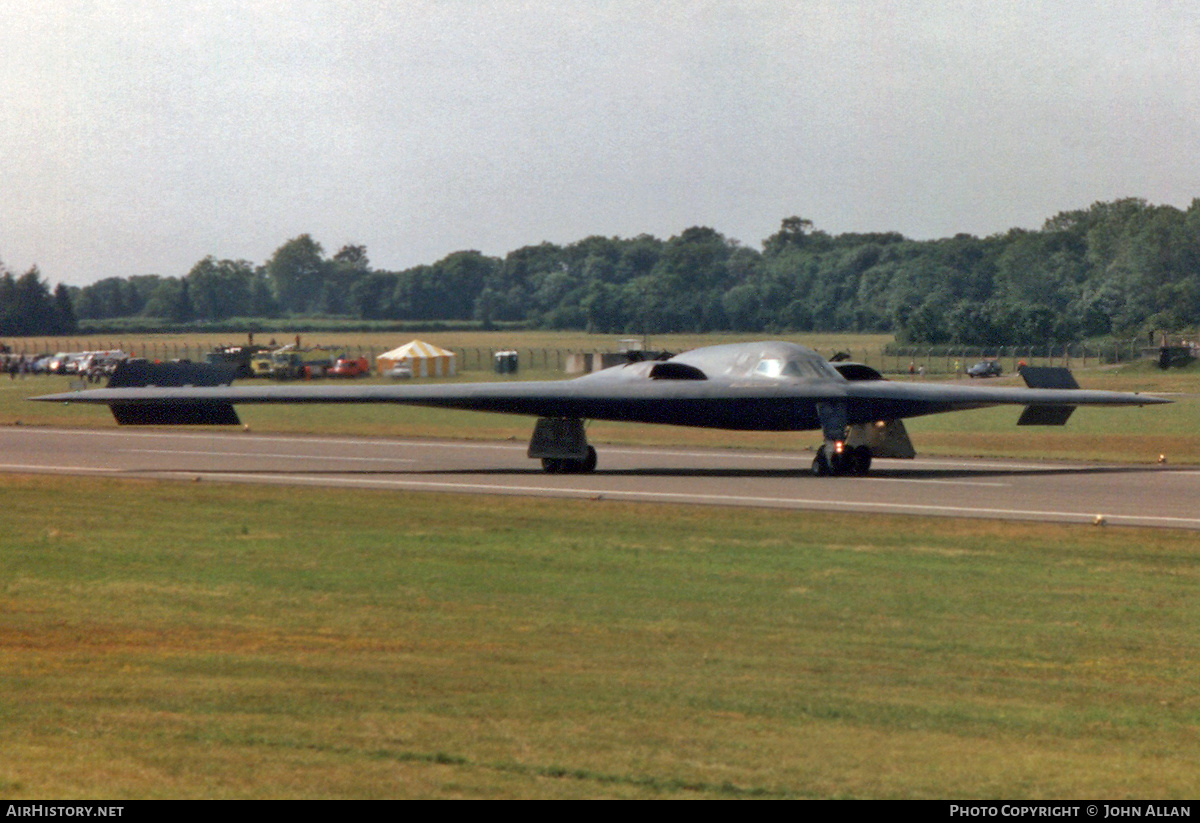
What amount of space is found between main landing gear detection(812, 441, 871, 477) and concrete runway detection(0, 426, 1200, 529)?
353mm

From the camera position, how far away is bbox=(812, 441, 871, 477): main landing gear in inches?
1065

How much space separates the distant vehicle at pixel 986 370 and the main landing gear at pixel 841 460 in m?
62.8

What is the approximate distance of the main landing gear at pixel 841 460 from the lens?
88.8 ft

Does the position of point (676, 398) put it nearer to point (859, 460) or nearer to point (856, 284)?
point (859, 460)

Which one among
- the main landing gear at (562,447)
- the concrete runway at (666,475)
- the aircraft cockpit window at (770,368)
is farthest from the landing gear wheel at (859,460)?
the main landing gear at (562,447)

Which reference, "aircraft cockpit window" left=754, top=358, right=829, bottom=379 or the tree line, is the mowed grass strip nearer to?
"aircraft cockpit window" left=754, top=358, right=829, bottom=379

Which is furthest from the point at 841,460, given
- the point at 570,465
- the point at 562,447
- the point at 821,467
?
the point at 562,447

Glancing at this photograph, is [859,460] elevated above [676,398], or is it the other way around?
[676,398]

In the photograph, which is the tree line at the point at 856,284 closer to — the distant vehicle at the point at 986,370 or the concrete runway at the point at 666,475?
the distant vehicle at the point at 986,370

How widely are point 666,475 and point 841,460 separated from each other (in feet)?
10.9

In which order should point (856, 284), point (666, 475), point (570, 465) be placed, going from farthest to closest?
point (856, 284)
point (570, 465)
point (666, 475)

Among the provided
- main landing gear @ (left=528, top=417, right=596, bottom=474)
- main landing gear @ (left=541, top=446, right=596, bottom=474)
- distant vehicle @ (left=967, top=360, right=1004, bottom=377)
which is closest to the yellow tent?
distant vehicle @ (left=967, top=360, right=1004, bottom=377)

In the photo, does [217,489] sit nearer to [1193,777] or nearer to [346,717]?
[346,717]

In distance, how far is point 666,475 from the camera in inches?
1096
